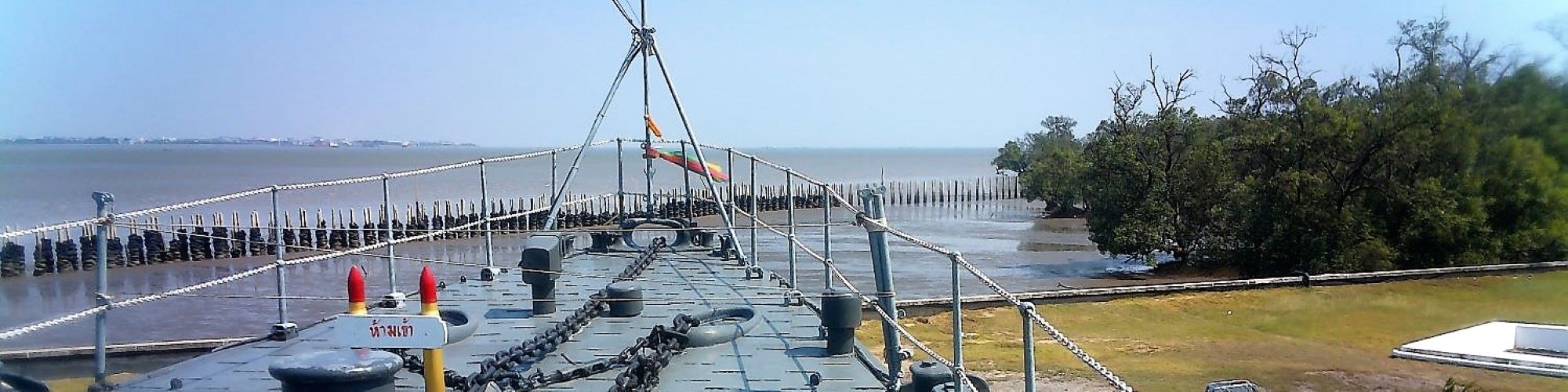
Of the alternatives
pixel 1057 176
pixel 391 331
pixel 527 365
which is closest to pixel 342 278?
pixel 527 365

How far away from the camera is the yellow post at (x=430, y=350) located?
10.3 ft

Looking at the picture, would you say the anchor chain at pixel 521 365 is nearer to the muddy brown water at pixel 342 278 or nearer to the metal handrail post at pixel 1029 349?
the metal handrail post at pixel 1029 349

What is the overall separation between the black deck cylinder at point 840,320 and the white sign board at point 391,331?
2.27 metres

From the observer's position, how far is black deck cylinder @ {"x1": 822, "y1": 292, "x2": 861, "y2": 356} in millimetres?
5059

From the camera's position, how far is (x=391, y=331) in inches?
121

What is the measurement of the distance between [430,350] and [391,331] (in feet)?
0.67

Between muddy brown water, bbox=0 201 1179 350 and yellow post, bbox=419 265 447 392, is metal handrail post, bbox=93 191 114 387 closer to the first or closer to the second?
yellow post, bbox=419 265 447 392

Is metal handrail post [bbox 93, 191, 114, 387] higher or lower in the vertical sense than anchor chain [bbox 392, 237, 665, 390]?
higher

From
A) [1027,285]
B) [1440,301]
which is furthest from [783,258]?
[1440,301]

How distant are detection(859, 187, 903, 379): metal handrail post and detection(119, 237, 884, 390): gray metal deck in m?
0.15

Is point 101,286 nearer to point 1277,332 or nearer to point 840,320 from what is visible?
point 840,320

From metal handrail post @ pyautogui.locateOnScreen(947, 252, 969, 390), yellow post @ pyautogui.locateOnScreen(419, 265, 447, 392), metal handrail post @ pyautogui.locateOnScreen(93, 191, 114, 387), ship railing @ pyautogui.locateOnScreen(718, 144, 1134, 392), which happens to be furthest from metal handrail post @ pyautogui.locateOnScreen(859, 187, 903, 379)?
metal handrail post @ pyautogui.locateOnScreen(93, 191, 114, 387)

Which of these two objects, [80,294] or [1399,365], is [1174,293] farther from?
[80,294]

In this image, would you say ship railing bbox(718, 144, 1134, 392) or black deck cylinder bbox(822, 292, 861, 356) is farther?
black deck cylinder bbox(822, 292, 861, 356)
